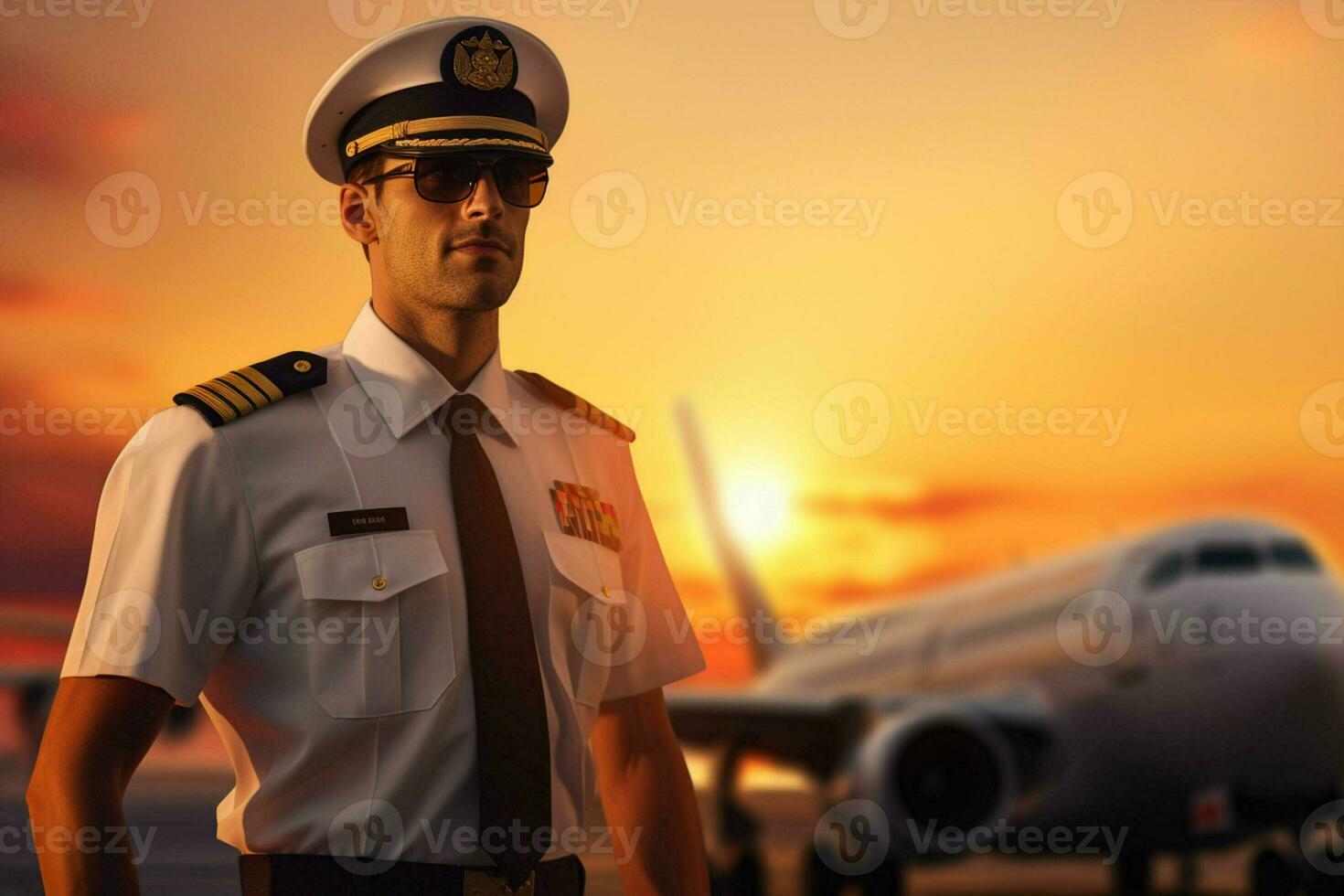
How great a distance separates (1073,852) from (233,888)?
8804 millimetres

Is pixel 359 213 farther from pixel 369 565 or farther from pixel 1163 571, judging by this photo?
pixel 1163 571

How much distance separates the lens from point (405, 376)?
1.90 metres


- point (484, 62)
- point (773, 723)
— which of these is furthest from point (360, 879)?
point (773, 723)

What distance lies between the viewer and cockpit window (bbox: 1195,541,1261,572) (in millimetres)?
9922

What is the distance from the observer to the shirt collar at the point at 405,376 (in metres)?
1.89

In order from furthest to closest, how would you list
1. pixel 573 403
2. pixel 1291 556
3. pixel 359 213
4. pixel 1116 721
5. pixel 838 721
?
1. pixel 838 721
2. pixel 1116 721
3. pixel 1291 556
4. pixel 573 403
5. pixel 359 213

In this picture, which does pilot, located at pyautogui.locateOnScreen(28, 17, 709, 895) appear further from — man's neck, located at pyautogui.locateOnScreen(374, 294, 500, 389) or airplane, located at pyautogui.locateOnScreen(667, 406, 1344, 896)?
airplane, located at pyautogui.locateOnScreen(667, 406, 1344, 896)

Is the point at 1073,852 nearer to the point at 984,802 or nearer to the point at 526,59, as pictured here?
the point at 984,802

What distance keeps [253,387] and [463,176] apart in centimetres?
39

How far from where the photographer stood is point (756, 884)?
13516mm

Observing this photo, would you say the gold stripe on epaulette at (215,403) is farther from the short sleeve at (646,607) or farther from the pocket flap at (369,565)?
the short sleeve at (646,607)

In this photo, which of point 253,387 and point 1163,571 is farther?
point 1163,571

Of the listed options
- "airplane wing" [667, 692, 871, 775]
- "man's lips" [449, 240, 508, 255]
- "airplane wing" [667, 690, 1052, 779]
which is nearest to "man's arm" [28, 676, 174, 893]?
"man's lips" [449, 240, 508, 255]

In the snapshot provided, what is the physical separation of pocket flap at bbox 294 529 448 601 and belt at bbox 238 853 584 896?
31cm
